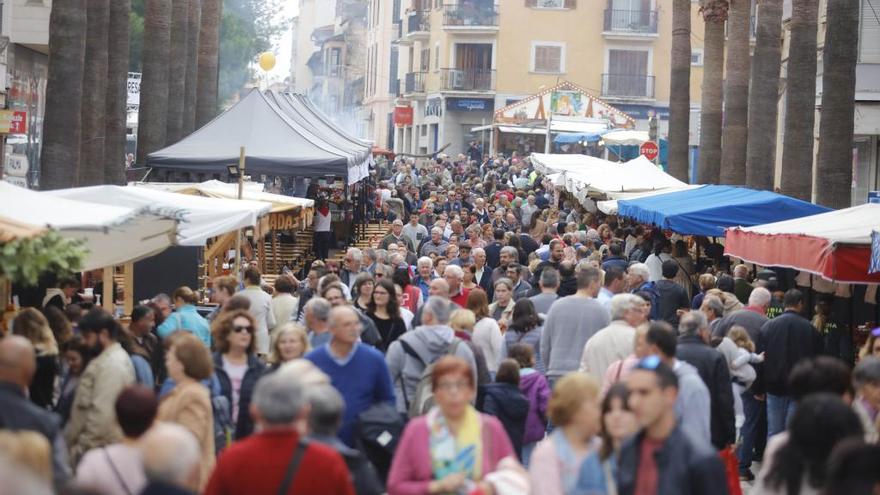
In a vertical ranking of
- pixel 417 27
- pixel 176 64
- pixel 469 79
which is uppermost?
pixel 417 27

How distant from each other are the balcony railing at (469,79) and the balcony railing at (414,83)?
4991 millimetres

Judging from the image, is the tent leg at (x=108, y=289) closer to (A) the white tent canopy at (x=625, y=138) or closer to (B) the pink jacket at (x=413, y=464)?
(B) the pink jacket at (x=413, y=464)

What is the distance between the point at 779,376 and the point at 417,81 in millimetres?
66430

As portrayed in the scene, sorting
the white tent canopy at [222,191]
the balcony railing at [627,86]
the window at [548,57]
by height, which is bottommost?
the white tent canopy at [222,191]

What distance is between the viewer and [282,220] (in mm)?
22812

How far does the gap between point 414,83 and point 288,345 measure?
229ft

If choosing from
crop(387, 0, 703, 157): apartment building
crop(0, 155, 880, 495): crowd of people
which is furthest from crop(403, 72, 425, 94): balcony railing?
crop(0, 155, 880, 495): crowd of people

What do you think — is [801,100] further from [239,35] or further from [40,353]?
[239,35]

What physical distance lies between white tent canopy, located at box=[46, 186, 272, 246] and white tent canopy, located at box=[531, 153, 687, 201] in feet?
45.2

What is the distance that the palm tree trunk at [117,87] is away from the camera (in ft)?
89.9

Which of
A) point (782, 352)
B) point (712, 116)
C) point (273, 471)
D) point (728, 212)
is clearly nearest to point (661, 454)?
point (273, 471)

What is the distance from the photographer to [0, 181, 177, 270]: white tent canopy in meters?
10.2

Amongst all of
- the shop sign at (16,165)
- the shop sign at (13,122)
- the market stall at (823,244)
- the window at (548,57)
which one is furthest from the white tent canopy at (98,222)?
the window at (548,57)

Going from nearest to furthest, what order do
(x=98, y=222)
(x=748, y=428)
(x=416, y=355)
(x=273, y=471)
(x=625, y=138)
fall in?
(x=273, y=471)
(x=98, y=222)
(x=416, y=355)
(x=748, y=428)
(x=625, y=138)
